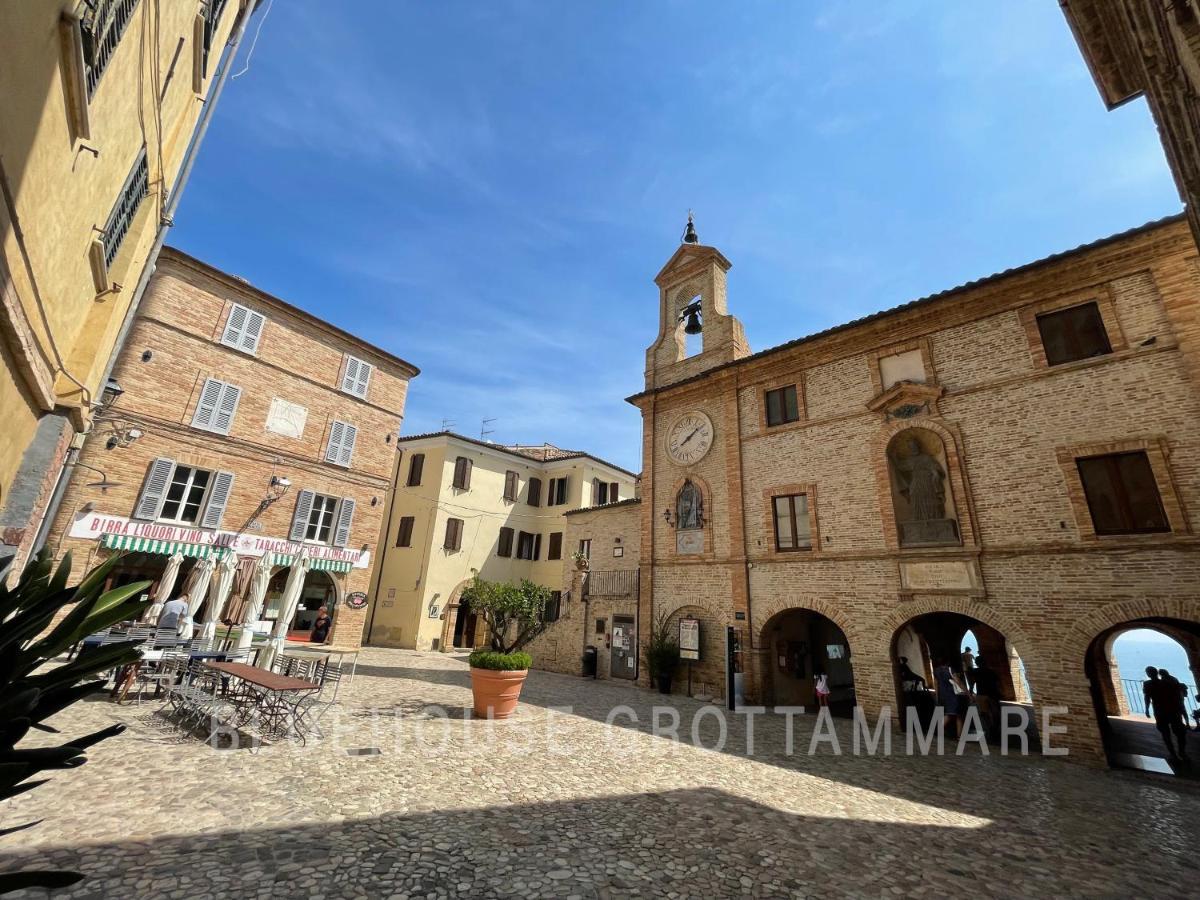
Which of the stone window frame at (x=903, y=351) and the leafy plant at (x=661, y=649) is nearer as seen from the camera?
the stone window frame at (x=903, y=351)

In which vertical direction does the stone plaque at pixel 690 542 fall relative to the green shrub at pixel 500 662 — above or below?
above

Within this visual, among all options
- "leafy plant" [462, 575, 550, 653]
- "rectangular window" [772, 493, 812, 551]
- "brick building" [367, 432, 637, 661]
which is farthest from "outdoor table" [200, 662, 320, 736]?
"brick building" [367, 432, 637, 661]

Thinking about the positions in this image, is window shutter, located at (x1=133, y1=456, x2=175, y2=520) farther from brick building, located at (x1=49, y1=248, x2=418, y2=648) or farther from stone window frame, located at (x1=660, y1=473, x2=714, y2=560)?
stone window frame, located at (x1=660, y1=473, x2=714, y2=560)

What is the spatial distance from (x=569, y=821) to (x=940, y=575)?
941 cm

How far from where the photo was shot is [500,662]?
959 cm

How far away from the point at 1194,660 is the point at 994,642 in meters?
4.34

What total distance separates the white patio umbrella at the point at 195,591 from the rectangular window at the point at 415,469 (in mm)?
13990

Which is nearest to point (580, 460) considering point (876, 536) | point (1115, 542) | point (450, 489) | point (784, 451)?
point (450, 489)

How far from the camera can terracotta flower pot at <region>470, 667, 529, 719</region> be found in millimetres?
9516

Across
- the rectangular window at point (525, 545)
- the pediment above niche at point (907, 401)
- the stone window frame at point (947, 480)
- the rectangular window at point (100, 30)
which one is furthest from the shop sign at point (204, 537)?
the pediment above niche at point (907, 401)

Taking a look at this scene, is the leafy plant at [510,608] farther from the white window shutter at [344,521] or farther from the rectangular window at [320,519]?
the rectangular window at [320,519]

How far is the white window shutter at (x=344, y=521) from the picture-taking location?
18.6 metres

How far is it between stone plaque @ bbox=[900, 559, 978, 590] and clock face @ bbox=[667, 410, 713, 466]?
627 cm

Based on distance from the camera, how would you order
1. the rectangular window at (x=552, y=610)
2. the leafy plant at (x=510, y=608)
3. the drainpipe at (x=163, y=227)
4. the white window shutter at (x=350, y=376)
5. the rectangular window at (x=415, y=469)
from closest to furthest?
the drainpipe at (x=163, y=227), the leafy plant at (x=510, y=608), the rectangular window at (x=552, y=610), the white window shutter at (x=350, y=376), the rectangular window at (x=415, y=469)
